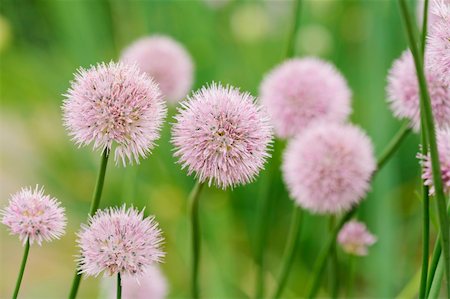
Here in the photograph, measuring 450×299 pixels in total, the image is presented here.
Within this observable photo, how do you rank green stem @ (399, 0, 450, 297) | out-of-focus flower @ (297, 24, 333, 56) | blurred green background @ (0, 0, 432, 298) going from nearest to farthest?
1. green stem @ (399, 0, 450, 297)
2. blurred green background @ (0, 0, 432, 298)
3. out-of-focus flower @ (297, 24, 333, 56)

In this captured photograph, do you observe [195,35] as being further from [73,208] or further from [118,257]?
[118,257]

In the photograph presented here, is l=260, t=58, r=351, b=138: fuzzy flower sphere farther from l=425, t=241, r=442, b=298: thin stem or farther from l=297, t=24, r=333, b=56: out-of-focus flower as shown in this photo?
l=297, t=24, r=333, b=56: out-of-focus flower

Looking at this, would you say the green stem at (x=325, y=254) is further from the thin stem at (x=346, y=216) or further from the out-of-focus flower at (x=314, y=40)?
the out-of-focus flower at (x=314, y=40)

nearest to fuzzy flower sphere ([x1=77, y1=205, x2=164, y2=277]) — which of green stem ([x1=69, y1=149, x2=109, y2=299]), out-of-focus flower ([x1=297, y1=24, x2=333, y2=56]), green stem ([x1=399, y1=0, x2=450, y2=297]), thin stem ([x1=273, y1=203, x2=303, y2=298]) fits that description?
green stem ([x1=69, y1=149, x2=109, y2=299])

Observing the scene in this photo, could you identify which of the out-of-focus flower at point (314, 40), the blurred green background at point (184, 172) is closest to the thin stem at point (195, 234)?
the blurred green background at point (184, 172)

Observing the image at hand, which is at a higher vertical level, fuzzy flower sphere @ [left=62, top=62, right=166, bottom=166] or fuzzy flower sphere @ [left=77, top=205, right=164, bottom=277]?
fuzzy flower sphere @ [left=62, top=62, right=166, bottom=166]

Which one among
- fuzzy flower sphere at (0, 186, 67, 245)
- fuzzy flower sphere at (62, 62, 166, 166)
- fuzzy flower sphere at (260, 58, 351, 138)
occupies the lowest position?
fuzzy flower sphere at (0, 186, 67, 245)

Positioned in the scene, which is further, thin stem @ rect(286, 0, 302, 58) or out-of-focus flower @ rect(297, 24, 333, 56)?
out-of-focus flower @ rect(297, 24, 333, 56)
